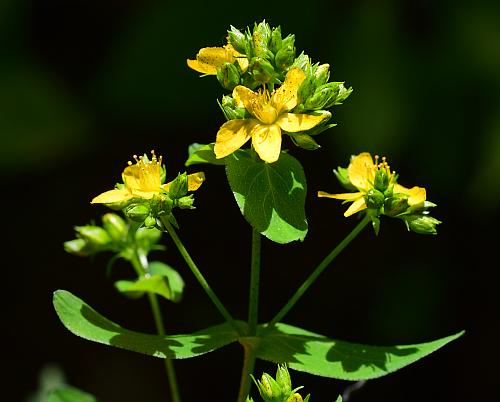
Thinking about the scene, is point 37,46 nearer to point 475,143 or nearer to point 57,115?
point 57,115

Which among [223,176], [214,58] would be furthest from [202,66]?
[223,176]

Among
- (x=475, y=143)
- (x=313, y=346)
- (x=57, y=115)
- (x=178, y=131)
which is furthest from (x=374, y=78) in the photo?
(x=313, y=346)

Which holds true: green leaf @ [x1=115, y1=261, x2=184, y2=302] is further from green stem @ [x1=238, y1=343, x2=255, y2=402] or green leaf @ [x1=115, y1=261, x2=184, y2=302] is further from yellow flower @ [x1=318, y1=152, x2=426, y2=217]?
yellow flower @ [x1=318, y1=152, x2=426, y2=217]

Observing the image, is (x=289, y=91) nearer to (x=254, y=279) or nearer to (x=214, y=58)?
(x=214, y=58)

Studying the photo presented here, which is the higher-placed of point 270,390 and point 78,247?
point 78,247

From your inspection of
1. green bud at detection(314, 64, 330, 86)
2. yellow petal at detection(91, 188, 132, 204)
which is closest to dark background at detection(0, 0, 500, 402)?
green bud at detection(314, 64, 330, 86)

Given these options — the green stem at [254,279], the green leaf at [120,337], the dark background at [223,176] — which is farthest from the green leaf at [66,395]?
the dark background at [223,176]

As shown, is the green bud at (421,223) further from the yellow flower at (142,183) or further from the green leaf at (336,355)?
the yellow flower at (142,183)
